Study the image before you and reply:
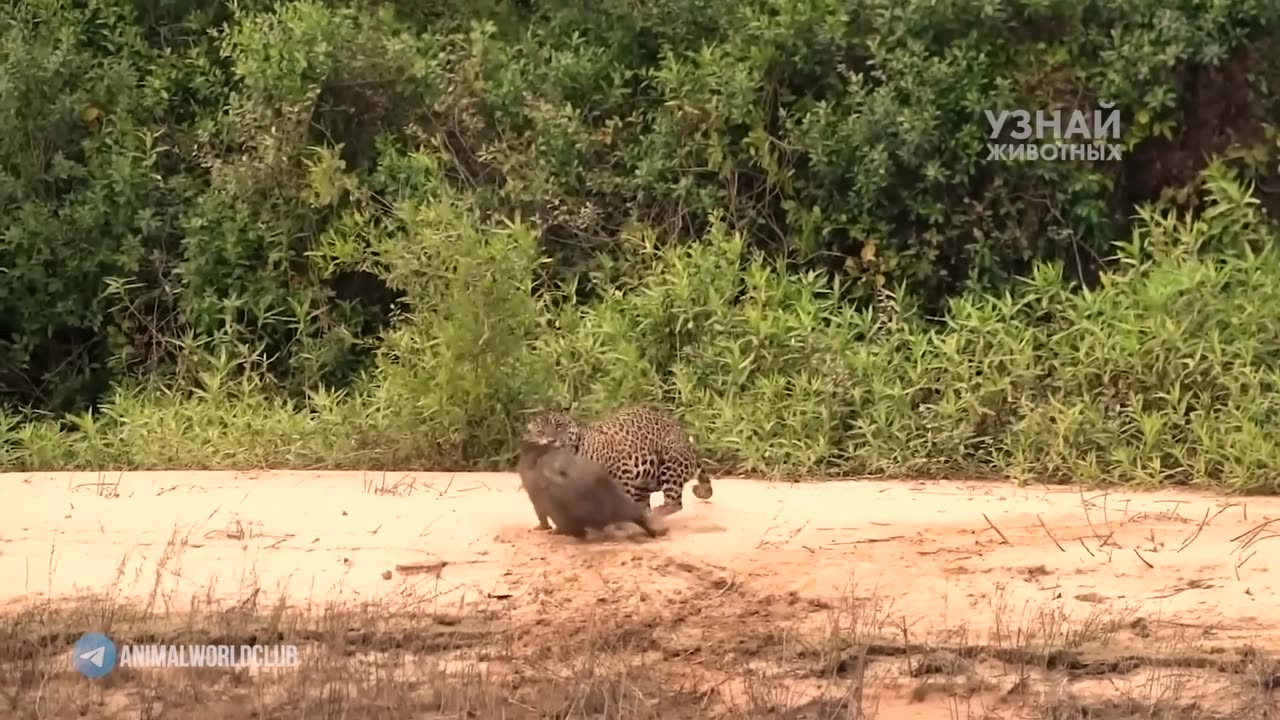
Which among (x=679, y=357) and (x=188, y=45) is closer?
(x=679, y=357)

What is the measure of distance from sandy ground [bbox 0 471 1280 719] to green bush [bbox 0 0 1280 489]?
819mm

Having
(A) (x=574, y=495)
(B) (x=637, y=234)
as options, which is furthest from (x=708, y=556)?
(B) (x=637, y=234)

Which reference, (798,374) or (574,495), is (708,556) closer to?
(574,495)

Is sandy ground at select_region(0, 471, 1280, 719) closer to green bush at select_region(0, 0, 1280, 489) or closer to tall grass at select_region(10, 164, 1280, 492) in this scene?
tall grass at select_region(10, 164, 1280, 492)

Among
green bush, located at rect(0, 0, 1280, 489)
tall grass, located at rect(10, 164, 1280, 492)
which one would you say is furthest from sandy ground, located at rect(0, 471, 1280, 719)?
green bush, located at rect(0, 0, 1280, 489)

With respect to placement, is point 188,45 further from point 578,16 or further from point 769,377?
point 769,377

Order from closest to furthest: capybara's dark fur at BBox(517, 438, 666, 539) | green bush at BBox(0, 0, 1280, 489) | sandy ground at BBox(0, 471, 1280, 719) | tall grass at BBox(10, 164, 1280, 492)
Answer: sandy ground at BBox(0, 471, 1280, 719) → capybara's dark fur at BBox(517, 438, 666, 539) → tall grass at BBox(10, 164, 1280, 492) → green bush at BBox(0, 0, 1280, 489)

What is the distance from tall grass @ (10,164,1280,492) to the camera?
725 centimetres

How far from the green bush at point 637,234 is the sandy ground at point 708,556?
0.82 m

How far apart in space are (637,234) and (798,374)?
5.49 ft

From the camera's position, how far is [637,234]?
9234 mm

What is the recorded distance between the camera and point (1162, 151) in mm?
8797

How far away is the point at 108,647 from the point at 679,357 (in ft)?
14.6

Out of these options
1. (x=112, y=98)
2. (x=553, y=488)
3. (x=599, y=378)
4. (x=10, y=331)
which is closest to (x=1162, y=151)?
(x=599, y=378)
